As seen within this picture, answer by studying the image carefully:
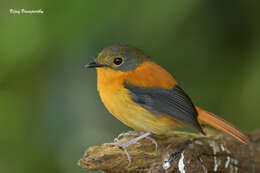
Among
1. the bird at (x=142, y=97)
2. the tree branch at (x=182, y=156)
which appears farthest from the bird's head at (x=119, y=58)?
the tree branch at (x=182, y=156)

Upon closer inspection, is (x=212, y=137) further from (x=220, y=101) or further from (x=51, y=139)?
(x=51, y=139)

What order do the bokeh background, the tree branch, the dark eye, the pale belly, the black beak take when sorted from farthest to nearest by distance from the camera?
the bokeh background
the dark eye
the black beak
the pale belly
the tree branch

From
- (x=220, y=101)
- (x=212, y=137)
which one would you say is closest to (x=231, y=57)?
(x=220, y=101)

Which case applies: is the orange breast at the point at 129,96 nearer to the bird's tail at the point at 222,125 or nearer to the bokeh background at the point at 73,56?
the bird's tail at the point at 222,125

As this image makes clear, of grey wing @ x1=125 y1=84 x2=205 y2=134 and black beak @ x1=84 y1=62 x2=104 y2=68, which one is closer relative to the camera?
grey wing @ x1=125 y1=84 x2=205 y2=134

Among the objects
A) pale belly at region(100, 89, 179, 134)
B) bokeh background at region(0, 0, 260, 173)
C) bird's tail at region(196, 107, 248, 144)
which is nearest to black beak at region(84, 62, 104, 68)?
pale belly at region(100, 89, 179, 134)

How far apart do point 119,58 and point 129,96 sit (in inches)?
20.9

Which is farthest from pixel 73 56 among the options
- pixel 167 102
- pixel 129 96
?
pixel 167 102

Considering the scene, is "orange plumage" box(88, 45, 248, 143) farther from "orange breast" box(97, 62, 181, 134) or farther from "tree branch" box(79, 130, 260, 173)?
"tree branch" box(79, 130, 260, 173)

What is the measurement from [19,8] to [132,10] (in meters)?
1.39

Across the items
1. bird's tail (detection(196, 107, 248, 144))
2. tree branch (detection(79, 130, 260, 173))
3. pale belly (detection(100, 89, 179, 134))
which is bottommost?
tree branch (detection(79, 130, 260, 173))

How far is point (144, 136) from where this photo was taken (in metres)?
4.50

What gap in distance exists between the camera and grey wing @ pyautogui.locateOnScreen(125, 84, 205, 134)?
444cm

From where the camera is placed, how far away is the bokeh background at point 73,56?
200 inches
